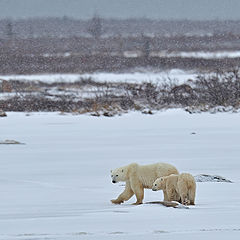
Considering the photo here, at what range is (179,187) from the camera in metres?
7.17

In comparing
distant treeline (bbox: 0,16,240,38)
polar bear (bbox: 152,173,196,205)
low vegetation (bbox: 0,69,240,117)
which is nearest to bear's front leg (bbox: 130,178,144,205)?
polar bear (bbox: 152,173,196,205)

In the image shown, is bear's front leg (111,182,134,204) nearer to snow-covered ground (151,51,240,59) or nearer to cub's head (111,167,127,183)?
cub's head (111,167,127,183)

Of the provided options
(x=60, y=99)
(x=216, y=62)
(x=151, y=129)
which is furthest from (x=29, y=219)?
(x=216, y=62)

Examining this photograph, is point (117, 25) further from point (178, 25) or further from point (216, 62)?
point (216, 62)

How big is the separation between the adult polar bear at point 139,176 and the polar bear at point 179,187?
11.8 inches

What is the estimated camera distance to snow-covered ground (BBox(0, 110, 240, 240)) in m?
5.89

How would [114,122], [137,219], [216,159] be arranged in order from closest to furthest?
[137,219], [216,159], [114,122]

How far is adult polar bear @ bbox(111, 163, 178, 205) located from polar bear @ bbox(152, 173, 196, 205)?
301 mm

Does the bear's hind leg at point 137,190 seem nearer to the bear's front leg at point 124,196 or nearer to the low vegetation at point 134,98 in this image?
the bear's front leg at point 124,196

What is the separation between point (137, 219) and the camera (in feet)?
20.5

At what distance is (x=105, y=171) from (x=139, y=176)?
260 centimetres

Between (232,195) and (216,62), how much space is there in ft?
91.9

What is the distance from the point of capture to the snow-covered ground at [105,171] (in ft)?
19.3

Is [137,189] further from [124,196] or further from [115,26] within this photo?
[115,26]
